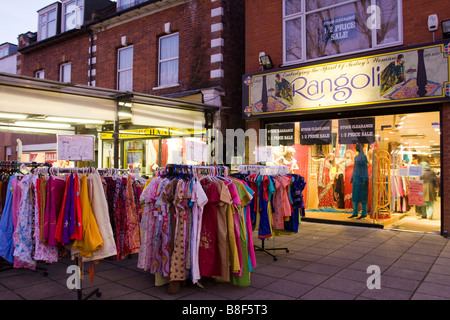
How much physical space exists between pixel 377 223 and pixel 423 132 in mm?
2452

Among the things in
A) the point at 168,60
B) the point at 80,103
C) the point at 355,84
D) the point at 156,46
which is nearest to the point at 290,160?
the point at 355,84

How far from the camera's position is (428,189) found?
830 cm

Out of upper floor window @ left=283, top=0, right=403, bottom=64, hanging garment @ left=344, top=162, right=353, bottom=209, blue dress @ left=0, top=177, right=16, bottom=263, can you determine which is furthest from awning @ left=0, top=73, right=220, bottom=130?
hanging garment @ left=344, top=162, right=353, bottom=209

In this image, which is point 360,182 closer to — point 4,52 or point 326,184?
point 326,184

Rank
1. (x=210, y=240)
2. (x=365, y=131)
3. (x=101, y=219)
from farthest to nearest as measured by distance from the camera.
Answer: (x=365, y=131) < (x=210, y=240) < (x=101, y=219)

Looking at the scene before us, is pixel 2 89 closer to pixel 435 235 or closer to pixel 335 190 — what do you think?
pixel 335 190

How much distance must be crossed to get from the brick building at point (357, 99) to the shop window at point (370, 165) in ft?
0.08

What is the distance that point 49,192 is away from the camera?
4199 millimetres

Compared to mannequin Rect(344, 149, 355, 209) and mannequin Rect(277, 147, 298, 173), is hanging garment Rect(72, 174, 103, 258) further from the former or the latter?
mannequin Rect(344, 149, 355, 209)

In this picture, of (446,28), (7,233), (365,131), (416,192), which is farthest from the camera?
(365,131)

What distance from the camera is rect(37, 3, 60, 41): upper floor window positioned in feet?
52.5

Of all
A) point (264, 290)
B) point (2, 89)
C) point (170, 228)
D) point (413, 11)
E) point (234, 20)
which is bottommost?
point (264, 290)

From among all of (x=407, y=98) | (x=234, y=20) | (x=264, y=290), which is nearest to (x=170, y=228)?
(x=264, y=290)

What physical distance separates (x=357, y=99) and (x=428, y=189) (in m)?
2.66
